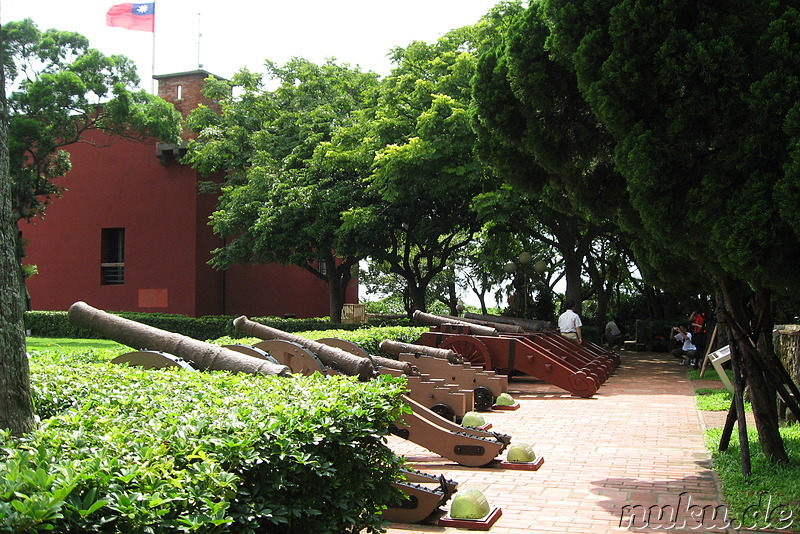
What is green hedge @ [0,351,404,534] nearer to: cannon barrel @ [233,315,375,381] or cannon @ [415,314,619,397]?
cannon barrel @ [233,315,375,381]

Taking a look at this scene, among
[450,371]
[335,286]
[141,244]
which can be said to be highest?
[141,244]

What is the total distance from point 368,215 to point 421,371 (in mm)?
10545

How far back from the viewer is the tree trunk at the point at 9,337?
12.0 feet

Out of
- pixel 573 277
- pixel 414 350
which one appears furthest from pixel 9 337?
pixel 573 277

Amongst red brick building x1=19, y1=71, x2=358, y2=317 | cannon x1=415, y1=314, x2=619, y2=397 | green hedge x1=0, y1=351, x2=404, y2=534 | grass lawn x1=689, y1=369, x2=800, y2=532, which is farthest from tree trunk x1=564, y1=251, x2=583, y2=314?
green hedge x1=0, y1=351, x2=404, y2=534

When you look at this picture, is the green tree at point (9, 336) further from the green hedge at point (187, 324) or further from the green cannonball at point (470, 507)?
the green hedge at point (187, 324)

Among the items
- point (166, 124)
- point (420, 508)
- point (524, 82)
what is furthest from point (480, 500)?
point (166, 124)

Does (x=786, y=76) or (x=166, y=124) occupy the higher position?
(x=166, y=124)

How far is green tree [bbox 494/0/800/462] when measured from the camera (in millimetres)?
5520

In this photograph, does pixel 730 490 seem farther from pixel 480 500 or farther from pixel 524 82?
pixel 524 82

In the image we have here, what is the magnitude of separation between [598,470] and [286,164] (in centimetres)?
1753

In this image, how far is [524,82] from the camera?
22.5ft

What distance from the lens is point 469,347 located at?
13.6 metres

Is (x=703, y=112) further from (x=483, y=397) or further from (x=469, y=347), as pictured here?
(x=469, y=347)
